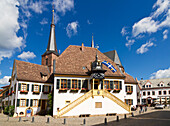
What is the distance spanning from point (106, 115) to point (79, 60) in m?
10.6

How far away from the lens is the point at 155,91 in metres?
58.8

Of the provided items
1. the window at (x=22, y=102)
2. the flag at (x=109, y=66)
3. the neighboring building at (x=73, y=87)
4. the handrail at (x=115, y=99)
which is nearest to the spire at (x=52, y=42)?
the neighboring building at (x=73, y=87)

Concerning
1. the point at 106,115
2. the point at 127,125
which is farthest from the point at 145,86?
the point at 127,125

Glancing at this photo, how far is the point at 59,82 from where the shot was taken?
2762 centimetres

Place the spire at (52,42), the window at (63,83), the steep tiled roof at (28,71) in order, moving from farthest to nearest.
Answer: the spire at (52,42) → the steep tiled roof at (28,71) → the window at (63,83)

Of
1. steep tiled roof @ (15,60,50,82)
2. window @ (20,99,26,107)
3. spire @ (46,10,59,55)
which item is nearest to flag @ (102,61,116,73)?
steep tiled roof @ (15,60,50,82)

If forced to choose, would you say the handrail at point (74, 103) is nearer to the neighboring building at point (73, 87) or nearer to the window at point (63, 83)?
the neighboring building at point (73, 87)

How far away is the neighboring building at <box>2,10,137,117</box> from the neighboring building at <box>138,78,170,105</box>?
28538 millimetres

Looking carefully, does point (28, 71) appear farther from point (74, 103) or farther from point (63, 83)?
point (74, 103)

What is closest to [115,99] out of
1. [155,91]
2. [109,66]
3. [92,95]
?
[92,95]

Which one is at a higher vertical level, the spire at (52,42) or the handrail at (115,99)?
the spire at (52,42)

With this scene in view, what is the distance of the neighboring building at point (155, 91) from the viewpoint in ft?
187

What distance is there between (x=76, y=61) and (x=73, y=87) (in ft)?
16.6

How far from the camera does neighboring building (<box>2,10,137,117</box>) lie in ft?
86.9
